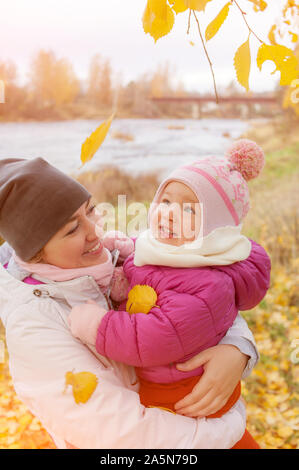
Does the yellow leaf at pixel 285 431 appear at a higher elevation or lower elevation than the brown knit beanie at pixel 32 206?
lower

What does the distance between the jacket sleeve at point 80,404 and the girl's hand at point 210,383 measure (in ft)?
0.15

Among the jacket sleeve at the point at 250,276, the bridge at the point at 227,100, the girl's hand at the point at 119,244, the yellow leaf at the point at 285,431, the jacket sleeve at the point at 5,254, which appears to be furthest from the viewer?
the bridge at the point at 227,100

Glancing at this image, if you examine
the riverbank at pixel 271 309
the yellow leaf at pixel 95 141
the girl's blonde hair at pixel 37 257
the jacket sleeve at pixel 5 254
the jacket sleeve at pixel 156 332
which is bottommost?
the riverbank at pixel 271 309

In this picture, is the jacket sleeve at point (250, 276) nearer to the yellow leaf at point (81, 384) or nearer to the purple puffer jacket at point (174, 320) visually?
the purple puffer jacket at point (174, 320)

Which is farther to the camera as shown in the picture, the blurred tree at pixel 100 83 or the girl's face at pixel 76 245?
Answer: the blurred tree at pixel 100 83

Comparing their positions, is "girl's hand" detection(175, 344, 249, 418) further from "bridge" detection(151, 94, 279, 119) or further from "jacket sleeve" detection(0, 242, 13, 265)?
"bridge" detection(151, 94, 279, 119)

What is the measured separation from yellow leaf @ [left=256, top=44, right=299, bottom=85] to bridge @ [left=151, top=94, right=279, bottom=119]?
3.25 m

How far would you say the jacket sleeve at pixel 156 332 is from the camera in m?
1.41

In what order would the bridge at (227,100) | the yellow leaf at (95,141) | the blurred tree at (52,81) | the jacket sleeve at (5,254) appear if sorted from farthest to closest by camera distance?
the bridge at (227,100) → the blurred tree at (52,81) → the jacket sleeve at (5,254) → the yellow leaf at (95,141)

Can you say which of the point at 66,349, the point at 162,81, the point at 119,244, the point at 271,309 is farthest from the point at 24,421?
the point at 162,81

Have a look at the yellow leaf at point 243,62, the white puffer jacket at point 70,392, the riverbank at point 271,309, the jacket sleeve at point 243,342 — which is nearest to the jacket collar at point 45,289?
the white puffer jacket at point 70,392

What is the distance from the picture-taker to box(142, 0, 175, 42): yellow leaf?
138 cm

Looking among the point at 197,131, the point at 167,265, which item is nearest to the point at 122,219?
the point at 197,131
